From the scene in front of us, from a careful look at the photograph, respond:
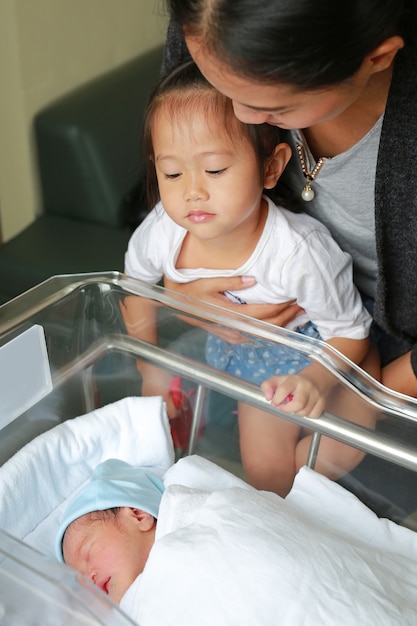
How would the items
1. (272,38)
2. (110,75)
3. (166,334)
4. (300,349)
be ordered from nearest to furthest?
(272,38)
(300,349)
(166,334)
(110,75)

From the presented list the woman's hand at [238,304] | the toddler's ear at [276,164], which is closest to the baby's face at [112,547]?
the woman's hand at [238,304]

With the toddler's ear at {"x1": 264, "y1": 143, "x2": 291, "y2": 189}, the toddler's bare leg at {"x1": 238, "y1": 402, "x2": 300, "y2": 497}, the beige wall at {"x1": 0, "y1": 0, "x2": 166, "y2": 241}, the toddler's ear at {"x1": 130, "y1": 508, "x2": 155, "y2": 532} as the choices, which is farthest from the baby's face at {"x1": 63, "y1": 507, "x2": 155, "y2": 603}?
the beige wall at {"x1": 0, "y1": 0, "x2": 166, "y2": 241}

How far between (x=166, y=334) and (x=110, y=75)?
1110 mm

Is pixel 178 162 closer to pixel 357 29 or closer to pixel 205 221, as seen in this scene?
pixel 205 221

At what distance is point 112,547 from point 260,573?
0.24m

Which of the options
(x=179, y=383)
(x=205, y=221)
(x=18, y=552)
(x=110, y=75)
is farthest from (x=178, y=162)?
(x=110, y=75)

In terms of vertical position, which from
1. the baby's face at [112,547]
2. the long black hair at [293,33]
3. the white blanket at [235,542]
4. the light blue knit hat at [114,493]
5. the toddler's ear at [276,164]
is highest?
the long black hair at [293,33]

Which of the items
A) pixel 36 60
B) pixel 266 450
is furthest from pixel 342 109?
pixel 36 60

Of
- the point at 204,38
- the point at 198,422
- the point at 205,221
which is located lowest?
the point at 198,422

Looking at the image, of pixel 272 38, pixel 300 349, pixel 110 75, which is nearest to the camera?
pixel 272 38

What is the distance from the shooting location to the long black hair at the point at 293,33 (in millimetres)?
659

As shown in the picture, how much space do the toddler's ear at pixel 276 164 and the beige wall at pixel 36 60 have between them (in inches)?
30.8

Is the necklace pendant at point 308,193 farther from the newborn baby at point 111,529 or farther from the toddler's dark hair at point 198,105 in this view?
the newborn baby at point 111,529

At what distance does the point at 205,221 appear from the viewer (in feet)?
3.39
